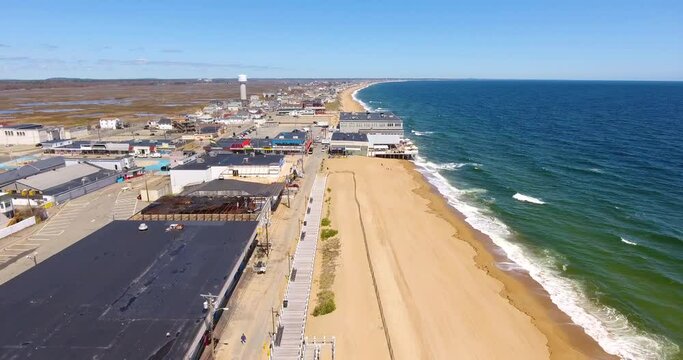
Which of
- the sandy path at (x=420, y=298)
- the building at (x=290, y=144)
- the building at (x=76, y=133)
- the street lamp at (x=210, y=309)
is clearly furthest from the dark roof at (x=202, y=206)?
the building at (x=76, y=133)

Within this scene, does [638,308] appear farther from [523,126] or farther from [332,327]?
[523,126]

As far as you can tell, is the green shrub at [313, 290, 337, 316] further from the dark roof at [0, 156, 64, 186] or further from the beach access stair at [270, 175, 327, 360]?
the dark roof at [0, 156, 64, 186]

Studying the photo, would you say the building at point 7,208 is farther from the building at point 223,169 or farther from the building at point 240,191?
the building at point 240,191

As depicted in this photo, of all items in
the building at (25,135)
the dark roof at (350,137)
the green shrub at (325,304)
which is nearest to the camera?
the green shrub at (325,304)

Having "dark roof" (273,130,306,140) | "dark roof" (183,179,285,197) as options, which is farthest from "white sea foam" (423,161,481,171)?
A: "dark roof" (183,179,285,197)

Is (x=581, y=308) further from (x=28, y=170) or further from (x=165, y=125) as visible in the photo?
(x=165, y=125)

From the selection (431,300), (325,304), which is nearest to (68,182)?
(325,304)
